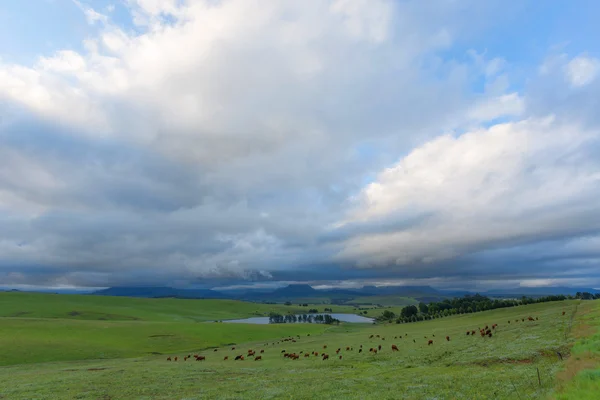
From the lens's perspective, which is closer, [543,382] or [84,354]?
[543,382]

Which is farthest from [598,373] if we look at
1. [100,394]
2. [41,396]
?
[41,396]

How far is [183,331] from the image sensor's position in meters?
142

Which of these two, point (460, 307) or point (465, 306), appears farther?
point (460, 307)

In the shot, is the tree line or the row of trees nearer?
the tree line

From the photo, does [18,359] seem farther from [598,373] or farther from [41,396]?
[598,373]

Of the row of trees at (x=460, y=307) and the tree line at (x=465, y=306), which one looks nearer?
the tree line at (x=465, y=306)

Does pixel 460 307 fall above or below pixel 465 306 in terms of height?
below

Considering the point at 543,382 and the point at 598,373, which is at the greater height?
the point at 598,373

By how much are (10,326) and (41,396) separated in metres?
137

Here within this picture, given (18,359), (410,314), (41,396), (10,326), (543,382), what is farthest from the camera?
(410,314)

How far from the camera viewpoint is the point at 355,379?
35.6 m

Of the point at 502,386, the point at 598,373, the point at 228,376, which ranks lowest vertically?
the point at 228,376

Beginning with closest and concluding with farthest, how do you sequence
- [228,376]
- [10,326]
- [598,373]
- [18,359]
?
[598,373] → [228,376] → [18,359] → [10,326]

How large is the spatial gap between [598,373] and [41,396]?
45.6 metres
